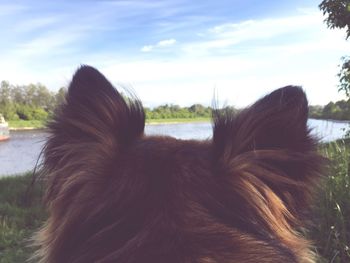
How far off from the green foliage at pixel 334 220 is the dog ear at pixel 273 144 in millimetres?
2750

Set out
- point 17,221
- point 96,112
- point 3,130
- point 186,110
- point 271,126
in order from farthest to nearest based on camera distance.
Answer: point 3,130
point 17,221
point 186,110
point 96,112
point 271,126

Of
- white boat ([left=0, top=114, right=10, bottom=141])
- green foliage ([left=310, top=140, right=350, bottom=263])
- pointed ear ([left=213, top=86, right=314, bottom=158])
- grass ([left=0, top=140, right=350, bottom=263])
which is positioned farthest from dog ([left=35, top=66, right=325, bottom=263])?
white boat ([left=0, top=114, right=10, bottom=141])

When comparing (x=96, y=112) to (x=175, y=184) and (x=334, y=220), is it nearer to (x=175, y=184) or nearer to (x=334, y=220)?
(x=175, y=184)

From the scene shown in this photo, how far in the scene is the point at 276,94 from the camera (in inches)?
69.3

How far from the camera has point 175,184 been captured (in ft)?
5.36

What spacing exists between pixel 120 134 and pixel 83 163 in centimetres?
21

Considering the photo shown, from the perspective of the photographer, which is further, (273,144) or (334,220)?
(334,220)

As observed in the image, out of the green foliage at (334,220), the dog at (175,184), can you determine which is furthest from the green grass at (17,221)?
the dog at (175,184)

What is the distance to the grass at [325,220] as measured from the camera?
15.4ft

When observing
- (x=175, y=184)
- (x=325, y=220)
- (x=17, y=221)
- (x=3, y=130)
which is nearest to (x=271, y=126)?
(x=175, y=184)

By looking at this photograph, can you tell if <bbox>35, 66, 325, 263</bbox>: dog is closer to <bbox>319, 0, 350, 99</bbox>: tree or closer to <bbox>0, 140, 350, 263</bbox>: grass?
<bbox>0, 140, 350, 263</bbox>: grass

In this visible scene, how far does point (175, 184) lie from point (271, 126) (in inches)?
18.1

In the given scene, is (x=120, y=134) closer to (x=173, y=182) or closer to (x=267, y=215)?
Answer: (x=173, y=182)

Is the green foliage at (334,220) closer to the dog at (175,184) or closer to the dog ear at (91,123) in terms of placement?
the dog at (175,184)
